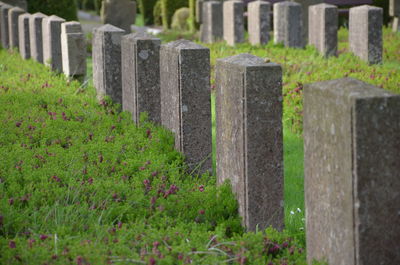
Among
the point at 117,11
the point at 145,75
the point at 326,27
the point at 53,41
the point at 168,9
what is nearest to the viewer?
the point at 145,75

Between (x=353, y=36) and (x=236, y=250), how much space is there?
32.1ft

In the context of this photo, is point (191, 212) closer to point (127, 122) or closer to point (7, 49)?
point (127, 122)

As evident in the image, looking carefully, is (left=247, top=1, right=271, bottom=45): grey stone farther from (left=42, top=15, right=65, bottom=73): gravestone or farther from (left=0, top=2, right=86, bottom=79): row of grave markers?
(left=42, top=15, right=65, bottom=73): gravestone

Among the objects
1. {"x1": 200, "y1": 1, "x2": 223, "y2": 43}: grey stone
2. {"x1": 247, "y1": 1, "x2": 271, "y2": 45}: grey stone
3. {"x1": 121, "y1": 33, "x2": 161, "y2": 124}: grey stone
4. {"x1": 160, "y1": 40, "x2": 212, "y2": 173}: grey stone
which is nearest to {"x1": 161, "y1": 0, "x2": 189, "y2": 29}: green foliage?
{"x1": 200, "y1": 1, "x2": 223, "y2": 43}: grey stone

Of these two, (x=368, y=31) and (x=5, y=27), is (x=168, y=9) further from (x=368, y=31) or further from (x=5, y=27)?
(x=368, y=31)

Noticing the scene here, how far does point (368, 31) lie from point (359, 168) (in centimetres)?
967

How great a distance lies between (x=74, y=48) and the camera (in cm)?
977

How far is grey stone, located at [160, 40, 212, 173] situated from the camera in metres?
5.94

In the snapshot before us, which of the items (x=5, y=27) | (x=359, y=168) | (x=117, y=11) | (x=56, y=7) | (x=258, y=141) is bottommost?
(x=258, y=141)

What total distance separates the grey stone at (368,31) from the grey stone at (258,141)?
814 cm

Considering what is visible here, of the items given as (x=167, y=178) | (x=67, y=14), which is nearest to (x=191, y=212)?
(x=167, y=178)

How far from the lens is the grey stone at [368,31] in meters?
A: 12.5

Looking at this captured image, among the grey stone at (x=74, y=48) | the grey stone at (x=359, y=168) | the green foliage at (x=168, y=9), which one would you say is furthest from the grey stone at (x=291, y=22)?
the green foliage at (x=168, y=9)

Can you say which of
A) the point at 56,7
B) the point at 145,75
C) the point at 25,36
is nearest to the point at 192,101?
the point at 145,75
